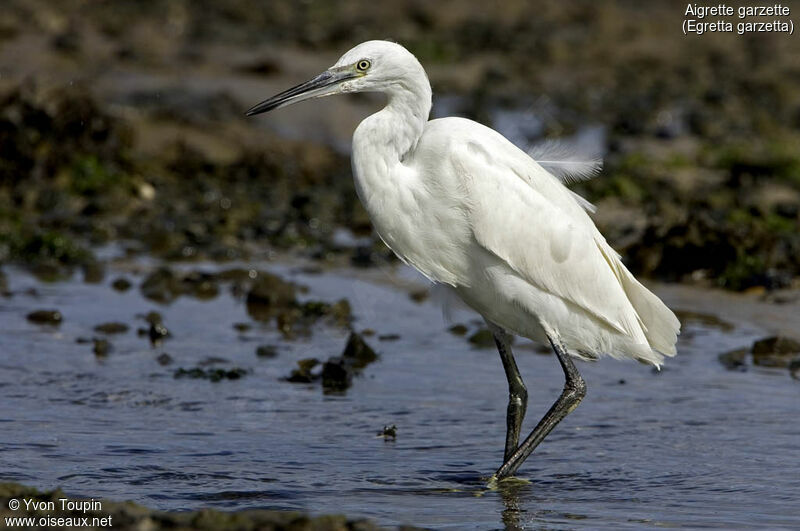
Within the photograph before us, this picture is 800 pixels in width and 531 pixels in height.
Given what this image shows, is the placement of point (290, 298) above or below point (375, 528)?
above

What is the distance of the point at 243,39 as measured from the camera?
1964 cm

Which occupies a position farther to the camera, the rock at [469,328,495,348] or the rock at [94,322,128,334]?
the rock at [469,328,495,348]

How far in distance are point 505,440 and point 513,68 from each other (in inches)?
550

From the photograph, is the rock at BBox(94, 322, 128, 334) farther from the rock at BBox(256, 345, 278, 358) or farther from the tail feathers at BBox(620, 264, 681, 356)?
the tail feathers at BBox(620, 264, 681, 356)

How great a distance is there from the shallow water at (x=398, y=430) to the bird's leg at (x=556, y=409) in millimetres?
155

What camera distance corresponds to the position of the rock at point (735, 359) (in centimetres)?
816

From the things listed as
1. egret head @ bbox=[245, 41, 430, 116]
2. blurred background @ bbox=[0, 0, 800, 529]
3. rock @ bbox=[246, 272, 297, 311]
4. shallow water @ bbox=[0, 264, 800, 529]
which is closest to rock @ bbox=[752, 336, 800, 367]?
blurred background @ bbox=[0, 0, 800, 529]

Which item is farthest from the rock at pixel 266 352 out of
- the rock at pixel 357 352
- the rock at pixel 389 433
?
the rock at pixel 389 433

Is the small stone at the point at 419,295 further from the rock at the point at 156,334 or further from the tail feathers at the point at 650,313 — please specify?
the tail feathers at the point at 650,313

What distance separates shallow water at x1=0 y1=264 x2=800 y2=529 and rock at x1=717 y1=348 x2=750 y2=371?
0.19 ft

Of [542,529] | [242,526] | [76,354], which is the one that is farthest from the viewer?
[76,354]

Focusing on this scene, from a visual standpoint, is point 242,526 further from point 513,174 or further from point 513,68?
point 513,68

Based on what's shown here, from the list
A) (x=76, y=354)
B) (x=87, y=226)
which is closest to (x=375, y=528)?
(x=76, y=354)

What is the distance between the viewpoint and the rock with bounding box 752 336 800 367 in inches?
326
